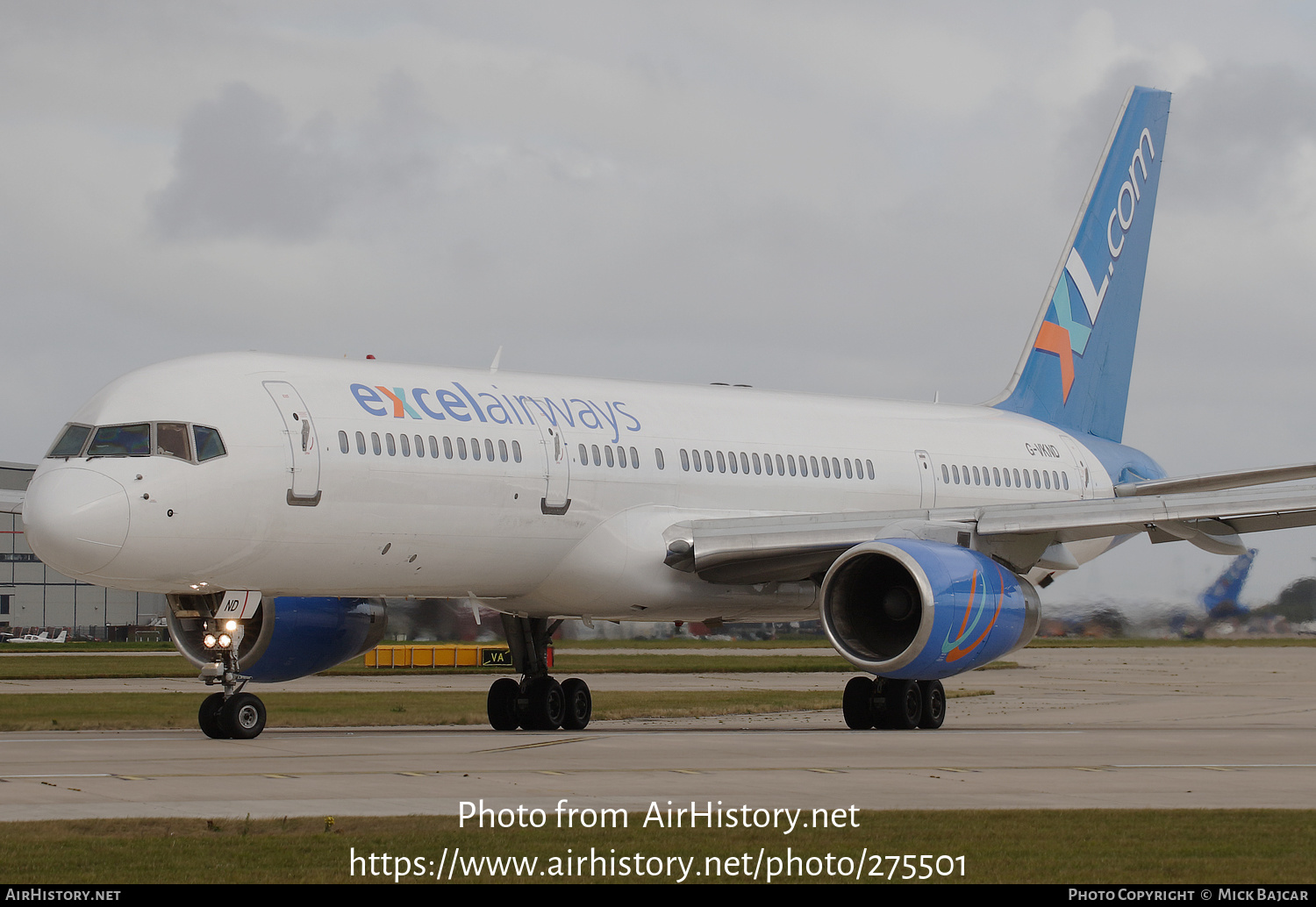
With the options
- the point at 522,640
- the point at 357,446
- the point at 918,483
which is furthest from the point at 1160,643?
the point at 357,446

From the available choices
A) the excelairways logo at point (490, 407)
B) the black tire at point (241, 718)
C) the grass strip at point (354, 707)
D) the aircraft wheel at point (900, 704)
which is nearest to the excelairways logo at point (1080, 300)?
the grass strip at point (354, 707)

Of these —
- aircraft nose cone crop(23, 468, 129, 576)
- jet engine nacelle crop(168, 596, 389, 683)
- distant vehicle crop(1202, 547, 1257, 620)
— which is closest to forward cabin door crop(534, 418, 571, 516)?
jet engine nacelle crop(168, 596, 389, 683)

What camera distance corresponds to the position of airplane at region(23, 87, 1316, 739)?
56.5 feet

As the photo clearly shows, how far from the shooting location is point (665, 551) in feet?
68.4

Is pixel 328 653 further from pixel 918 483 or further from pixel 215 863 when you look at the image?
pixel 215 863

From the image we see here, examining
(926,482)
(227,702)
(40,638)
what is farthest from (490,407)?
(40,638)

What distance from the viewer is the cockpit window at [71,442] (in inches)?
676

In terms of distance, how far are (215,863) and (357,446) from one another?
9.24 meters

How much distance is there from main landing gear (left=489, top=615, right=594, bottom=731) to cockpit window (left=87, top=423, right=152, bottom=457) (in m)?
6.44

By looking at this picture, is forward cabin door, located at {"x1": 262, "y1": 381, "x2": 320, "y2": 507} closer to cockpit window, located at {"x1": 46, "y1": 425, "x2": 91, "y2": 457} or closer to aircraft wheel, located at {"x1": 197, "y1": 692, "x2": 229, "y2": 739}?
cockpit window, located at {"x1": 46, "y1": 425, "x2": 91, "y2": 457}

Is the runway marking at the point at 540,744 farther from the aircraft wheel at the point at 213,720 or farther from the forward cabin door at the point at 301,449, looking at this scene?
the forward cabin door at the point at 301,449

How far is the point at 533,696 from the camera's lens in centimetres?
2194

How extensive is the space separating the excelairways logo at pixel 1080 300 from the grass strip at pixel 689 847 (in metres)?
18.6
